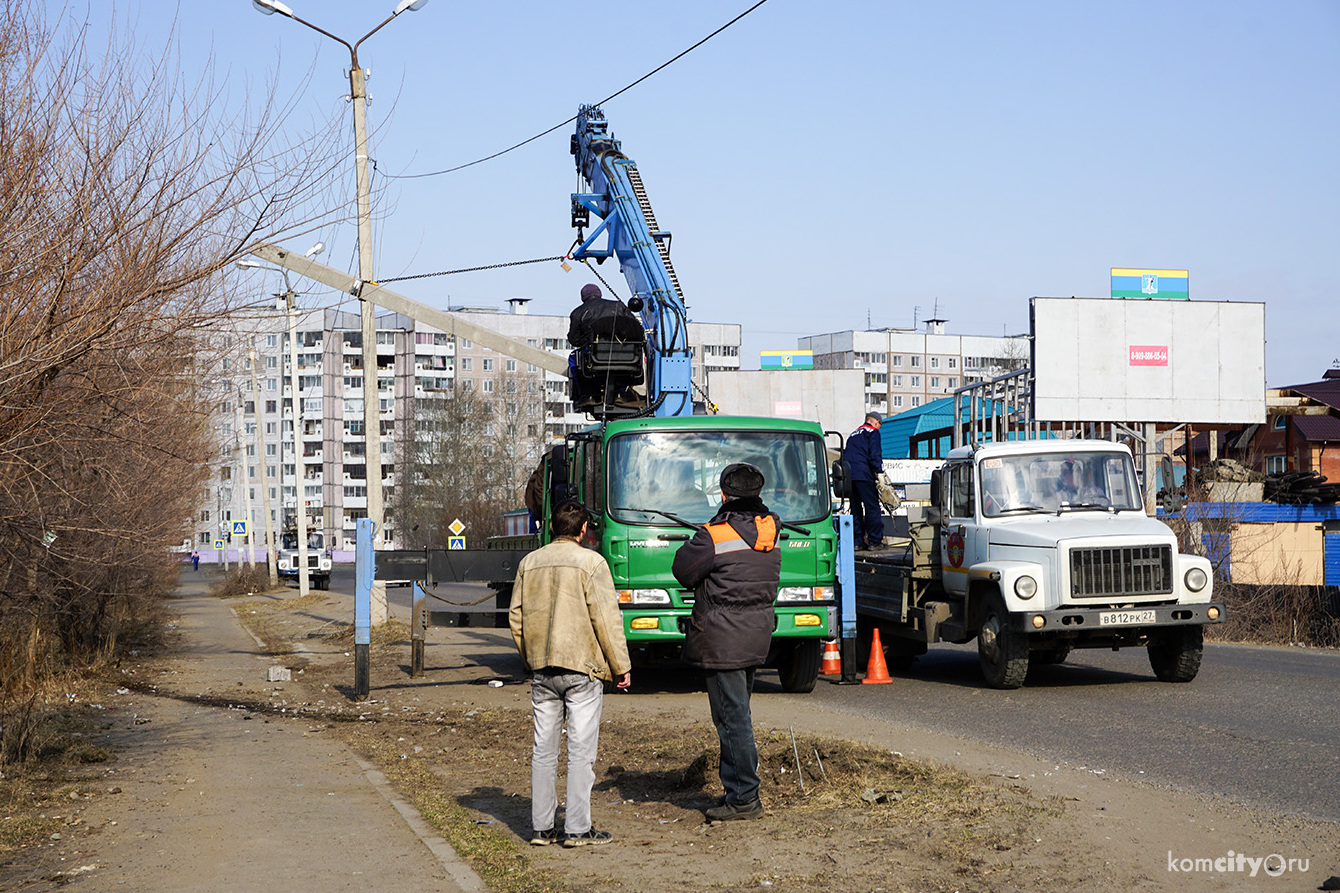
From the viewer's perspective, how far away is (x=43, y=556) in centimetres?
1287

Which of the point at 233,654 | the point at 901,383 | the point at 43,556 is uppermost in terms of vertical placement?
the point at 901,383

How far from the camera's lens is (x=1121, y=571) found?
521 inches

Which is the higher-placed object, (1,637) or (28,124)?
(28,124)

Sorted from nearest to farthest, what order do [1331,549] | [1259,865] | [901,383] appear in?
1. [1259,865]
2. [1331,549]
3. [901,383]

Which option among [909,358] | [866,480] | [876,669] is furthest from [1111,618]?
[909,358]

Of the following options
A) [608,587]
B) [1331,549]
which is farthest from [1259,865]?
[1331,549]

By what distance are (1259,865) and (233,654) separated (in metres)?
18.7

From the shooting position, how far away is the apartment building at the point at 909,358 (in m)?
147

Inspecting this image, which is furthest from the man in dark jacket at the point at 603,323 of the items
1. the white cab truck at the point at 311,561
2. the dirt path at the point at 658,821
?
the white cab truck at the point at 311,561

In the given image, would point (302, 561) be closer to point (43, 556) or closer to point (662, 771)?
point (43, 556)

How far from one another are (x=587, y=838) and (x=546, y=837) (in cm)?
22

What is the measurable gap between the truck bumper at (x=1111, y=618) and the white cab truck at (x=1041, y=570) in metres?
0.01

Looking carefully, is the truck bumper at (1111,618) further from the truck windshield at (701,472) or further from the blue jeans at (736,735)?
the blue jeans at (736,735)

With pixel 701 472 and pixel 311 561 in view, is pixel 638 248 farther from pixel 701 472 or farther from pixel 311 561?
pixel 311 561
